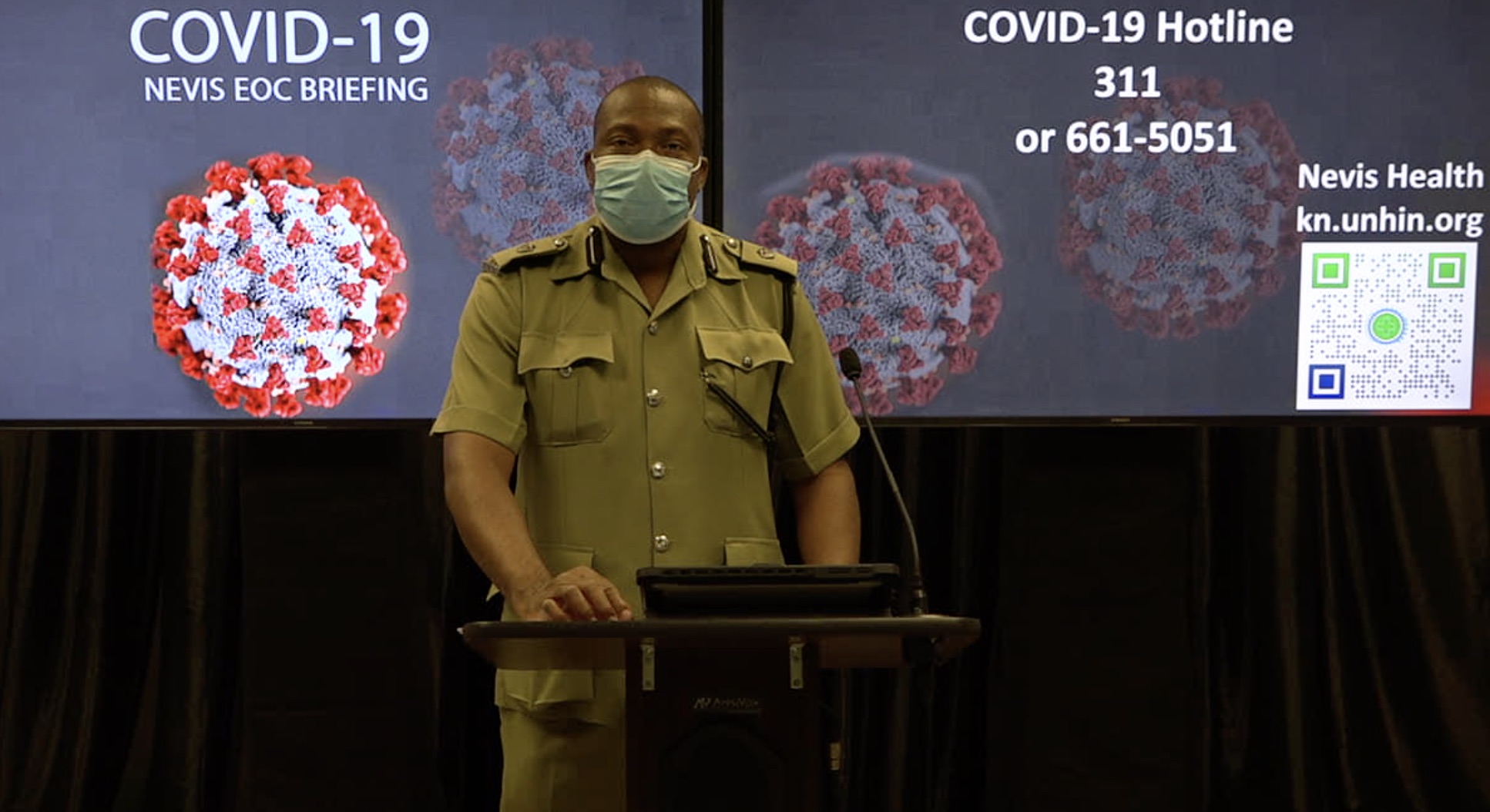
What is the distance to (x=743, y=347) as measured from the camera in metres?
2.32

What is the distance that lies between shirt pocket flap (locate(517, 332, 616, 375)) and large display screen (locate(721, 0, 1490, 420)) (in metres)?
1.26

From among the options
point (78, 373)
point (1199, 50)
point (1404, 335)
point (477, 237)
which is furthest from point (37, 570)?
point (1404, 335)

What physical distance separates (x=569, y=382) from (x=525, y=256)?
21 cm

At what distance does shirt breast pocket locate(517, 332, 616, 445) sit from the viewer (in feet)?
7.43

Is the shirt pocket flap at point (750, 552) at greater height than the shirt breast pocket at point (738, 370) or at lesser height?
lesser

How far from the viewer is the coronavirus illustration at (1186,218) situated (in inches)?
137

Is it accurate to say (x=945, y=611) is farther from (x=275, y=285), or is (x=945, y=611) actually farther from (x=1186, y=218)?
(x=275, y=285)

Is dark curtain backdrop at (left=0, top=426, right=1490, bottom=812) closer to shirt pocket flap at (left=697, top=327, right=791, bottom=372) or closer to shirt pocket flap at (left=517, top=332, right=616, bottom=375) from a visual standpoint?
shirt pocket flap at (left=697, top=327, right=791, bottom=372)

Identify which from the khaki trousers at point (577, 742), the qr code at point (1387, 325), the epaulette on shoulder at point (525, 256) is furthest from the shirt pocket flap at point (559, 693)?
the qr code at point (1387, 325)

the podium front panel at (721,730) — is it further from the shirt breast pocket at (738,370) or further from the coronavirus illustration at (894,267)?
the coronavirus illustration at (894,267)

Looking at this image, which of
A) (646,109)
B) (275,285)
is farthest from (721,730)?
(275,285)

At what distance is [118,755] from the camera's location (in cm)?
387

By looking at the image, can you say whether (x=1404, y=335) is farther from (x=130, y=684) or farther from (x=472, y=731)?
(x=130, y=684)

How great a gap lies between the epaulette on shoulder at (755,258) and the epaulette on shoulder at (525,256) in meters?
0.26
